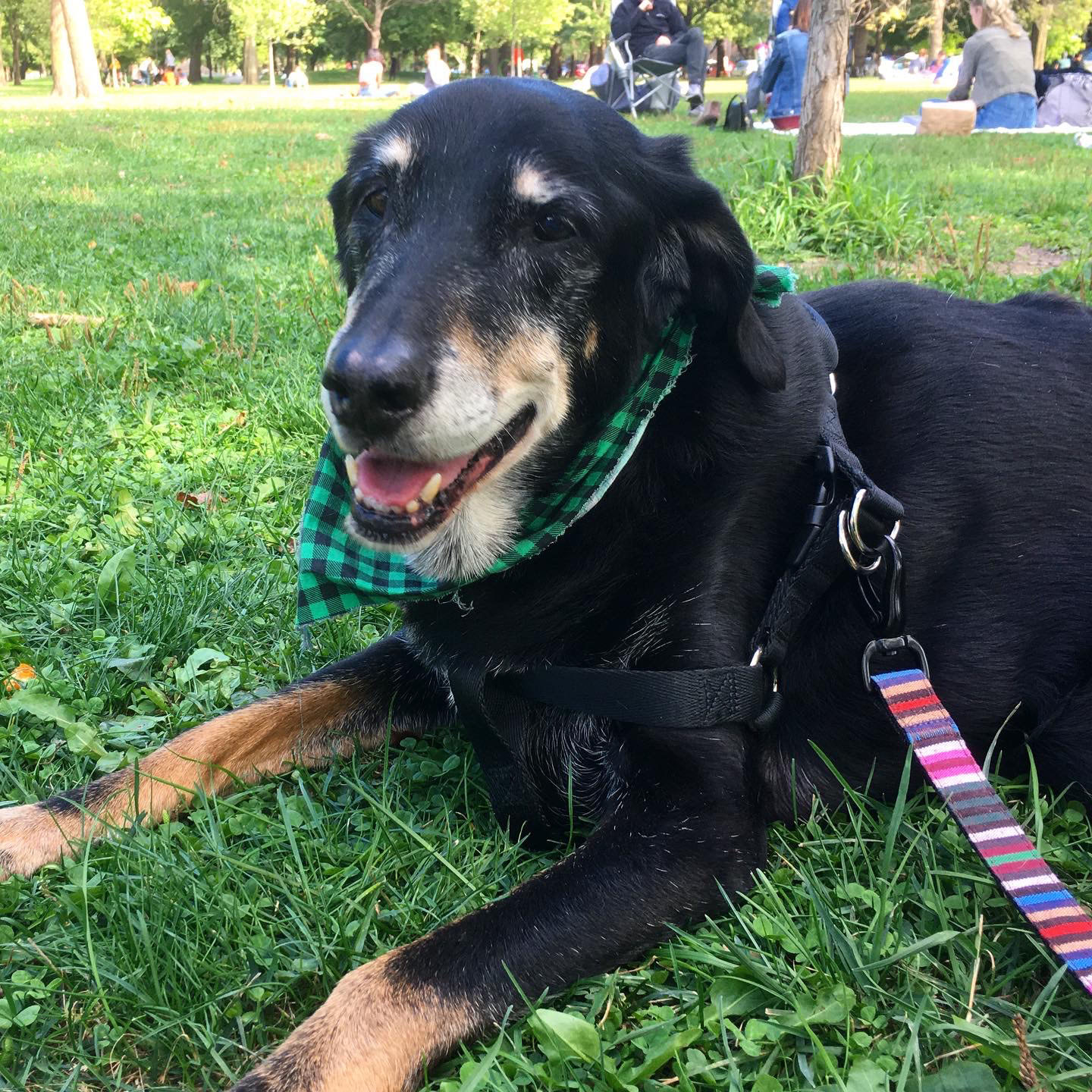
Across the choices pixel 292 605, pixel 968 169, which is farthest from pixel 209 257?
pixel 968 169

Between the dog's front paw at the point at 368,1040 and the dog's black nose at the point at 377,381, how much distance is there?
1092mm

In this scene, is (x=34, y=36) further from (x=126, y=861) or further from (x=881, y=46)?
(x=126, y=861)

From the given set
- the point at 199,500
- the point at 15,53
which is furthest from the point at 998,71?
the point at 15,53

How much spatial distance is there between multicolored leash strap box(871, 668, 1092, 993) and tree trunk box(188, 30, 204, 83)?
274ft

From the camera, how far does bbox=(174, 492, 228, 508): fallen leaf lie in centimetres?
386

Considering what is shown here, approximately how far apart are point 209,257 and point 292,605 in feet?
17.6

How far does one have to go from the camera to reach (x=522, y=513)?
7.82 ft

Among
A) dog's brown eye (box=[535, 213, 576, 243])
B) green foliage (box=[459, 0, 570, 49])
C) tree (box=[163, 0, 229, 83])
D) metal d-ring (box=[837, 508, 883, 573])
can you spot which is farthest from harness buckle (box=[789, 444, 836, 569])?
tree (box=[163, 0, 229, 83])

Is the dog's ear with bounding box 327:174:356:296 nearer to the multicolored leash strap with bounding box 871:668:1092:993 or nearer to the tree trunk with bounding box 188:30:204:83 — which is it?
the multicolored leash strap with bounding box 871:668:1092:993

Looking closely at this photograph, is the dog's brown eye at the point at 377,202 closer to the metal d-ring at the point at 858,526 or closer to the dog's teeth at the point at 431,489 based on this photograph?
the dog's teeth at the point at 431,489

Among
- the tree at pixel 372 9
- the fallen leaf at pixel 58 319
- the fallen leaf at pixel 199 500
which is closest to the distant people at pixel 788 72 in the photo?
the fallen leaf at pixel 58 319

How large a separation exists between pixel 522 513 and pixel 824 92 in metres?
6.61

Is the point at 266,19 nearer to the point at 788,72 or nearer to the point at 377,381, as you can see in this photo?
the point at 788,72

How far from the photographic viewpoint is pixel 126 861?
206 cm
